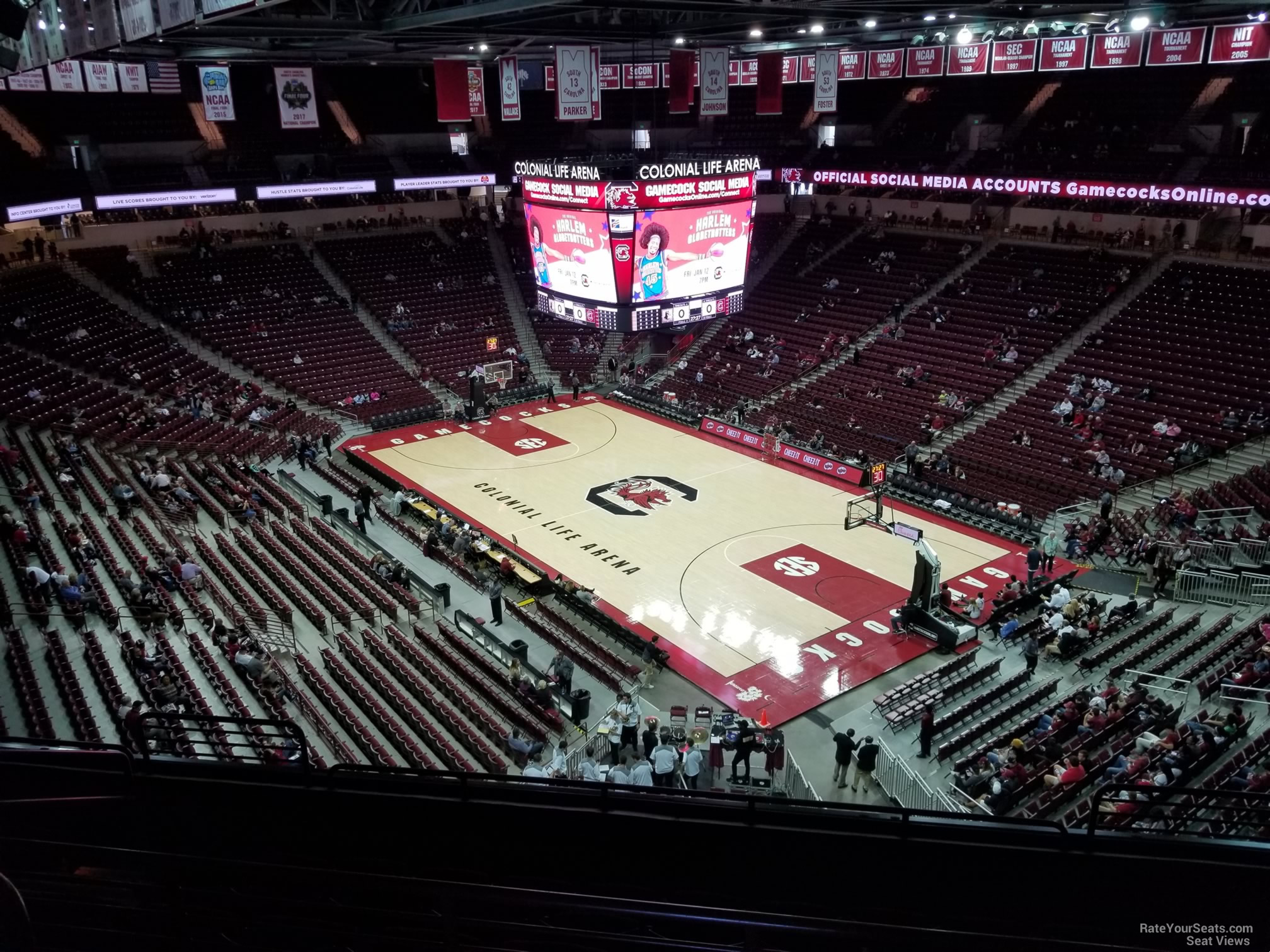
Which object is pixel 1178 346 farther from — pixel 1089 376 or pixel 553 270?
pixel 553 270

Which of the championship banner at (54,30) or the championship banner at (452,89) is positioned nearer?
the championship banner at (54,30)

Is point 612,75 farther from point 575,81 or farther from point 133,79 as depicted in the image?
point 133,79

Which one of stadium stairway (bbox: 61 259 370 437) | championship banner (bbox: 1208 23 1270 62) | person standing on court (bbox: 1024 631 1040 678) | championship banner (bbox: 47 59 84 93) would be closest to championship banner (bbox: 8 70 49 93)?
championship banner (bbox: 47 59 84 93)

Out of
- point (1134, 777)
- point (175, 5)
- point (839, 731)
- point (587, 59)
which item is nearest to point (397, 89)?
point (587, 59)

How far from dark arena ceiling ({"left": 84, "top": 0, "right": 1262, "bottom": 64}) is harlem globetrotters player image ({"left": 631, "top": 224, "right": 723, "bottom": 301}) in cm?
369

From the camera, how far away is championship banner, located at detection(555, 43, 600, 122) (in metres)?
21.5

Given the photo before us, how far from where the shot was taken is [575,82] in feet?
70.9

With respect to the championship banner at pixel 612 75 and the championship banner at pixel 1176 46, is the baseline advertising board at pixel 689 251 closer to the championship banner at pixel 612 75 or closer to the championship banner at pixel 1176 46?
the championship banner at pixel 1176 46

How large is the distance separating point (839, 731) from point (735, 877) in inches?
371

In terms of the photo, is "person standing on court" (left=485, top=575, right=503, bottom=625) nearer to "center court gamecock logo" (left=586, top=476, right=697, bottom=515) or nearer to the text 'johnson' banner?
"center court gamecock logo" (left=586, top=476, right=697, bottom=515)

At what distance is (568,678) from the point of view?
1527 cm

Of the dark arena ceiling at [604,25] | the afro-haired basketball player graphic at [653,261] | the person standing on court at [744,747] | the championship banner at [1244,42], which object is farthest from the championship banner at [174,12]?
the championship banner at [1244,42]

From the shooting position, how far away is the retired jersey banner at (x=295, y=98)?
27.2 metres

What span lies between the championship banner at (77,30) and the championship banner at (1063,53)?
2404cm
